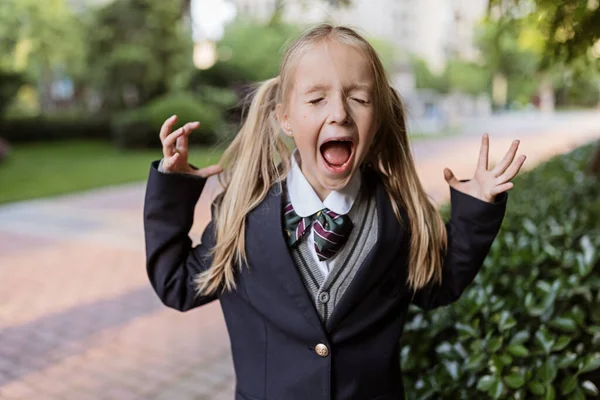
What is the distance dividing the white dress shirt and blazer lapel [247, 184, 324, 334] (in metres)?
0.05

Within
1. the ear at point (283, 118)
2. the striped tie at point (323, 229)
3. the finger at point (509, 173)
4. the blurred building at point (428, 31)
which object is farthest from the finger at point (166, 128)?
the blurred building at point (428, 31)

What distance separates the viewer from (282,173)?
1.57 m

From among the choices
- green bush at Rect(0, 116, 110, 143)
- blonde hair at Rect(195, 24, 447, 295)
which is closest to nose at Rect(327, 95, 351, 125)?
blonde hair at Rect(195, 24, 447, 295)

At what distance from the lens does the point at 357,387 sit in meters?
1.47

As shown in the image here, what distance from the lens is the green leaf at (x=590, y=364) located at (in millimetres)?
1852

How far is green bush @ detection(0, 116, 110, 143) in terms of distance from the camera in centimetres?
2241

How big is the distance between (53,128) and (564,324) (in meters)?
24.3

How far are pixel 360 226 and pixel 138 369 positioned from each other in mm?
2995

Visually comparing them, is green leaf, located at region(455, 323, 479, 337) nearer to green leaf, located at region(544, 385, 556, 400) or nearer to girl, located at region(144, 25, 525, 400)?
green leaf, located at region(544, 385, 556, 400)

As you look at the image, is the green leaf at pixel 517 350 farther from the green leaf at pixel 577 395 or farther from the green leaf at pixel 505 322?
the green leaf at pixel 577 395

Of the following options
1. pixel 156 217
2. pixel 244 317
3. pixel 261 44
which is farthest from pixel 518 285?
pixel 261 44

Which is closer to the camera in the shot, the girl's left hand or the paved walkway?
the girl's left hand

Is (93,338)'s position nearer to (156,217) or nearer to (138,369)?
(138,369)

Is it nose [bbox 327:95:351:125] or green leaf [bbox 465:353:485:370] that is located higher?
nose [bbox 327:95:351:125]
